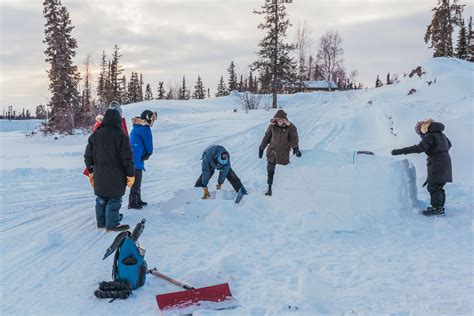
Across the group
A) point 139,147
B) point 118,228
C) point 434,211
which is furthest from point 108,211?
point 434,211

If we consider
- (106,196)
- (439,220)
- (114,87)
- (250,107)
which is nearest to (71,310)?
(106,196)

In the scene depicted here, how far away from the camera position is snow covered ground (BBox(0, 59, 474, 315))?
11.4 ft

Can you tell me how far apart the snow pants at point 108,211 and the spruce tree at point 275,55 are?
27.8m

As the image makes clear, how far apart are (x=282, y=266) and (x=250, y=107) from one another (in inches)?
1042

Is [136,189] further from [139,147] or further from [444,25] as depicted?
[444,25]

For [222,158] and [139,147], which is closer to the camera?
[139,147]

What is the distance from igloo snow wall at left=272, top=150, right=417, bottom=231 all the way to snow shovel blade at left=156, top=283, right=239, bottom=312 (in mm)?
2314

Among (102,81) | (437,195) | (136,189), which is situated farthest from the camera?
(102,81)

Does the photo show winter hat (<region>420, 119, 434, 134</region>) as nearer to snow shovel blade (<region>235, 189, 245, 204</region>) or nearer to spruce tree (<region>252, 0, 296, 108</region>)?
snow shovel blade (<region>235, 189, 245, 204</region>)

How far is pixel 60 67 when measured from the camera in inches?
1166

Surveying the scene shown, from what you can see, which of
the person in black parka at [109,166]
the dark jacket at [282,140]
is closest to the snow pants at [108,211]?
the person in black parka at [109,166]

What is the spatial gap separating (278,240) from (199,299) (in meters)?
1.92

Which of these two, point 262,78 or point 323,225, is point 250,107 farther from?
point 323,225

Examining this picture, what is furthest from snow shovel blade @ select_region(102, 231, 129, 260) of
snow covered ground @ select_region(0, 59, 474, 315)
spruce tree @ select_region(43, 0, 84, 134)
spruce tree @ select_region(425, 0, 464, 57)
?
spruce tree @ select_region(425, 0, 464, 57)
